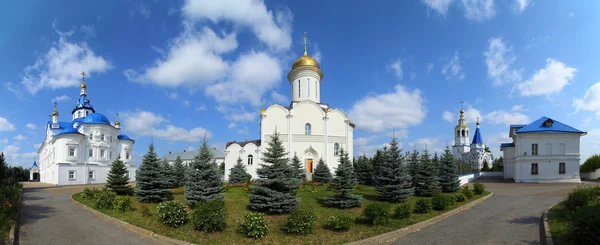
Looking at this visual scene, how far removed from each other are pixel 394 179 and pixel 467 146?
5621 cm

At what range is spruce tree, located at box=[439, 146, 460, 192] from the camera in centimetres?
2041

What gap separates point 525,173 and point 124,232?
118 feet

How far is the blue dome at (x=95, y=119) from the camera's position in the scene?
4041 centimetres

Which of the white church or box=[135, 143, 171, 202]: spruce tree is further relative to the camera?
the white church

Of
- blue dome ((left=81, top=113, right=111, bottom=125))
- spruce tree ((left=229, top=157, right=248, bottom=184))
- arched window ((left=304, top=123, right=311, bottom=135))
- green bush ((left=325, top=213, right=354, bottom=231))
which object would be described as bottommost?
spruce tree ((left=229, top=157, right=248, bottom=184))

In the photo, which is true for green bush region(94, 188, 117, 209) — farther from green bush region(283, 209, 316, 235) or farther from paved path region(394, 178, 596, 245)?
paved path region(394, 178, 596, 245)

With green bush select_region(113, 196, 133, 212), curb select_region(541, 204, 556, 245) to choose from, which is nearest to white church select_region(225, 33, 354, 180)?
green bush select_region(113, 196, 133, 212)

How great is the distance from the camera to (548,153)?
30.0 meters

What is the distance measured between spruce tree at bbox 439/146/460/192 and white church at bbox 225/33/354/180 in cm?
1159

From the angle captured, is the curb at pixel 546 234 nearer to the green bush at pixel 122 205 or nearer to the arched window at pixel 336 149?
the green bush at pixel 122 205

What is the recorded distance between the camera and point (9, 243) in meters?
8.82

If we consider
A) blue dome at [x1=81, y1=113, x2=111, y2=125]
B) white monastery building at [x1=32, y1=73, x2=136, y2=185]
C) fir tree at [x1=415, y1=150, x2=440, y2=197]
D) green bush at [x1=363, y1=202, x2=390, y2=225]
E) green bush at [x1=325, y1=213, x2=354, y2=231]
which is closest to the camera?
green bush at [x1=325, y1=213, x2=354, y2=231]

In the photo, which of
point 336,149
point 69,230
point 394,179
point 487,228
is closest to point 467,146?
point 336,149

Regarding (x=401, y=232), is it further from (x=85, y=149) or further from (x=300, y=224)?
(x=85, y=149)
